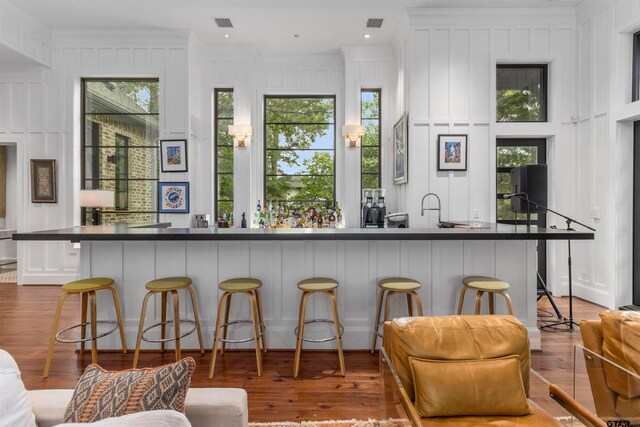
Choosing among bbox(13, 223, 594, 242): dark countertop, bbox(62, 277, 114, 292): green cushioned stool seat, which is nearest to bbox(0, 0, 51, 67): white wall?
bbox(13, 223, 594, 242): dark countertop

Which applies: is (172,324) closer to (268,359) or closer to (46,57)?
(268,359)

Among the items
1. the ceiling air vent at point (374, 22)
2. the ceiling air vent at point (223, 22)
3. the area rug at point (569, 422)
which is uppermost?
the ceiling air vent at point (223, 22)

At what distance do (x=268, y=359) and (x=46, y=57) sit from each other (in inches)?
230

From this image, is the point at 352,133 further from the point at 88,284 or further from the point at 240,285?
the point at 88,284

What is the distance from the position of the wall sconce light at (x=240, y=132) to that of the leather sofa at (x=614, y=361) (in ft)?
17.0

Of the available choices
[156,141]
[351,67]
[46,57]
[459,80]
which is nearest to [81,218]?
[156,141]

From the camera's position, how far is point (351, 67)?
5910mm

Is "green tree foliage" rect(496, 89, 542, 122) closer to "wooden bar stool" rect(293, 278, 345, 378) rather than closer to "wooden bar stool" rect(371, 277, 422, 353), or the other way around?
"wooden bar stool" rect(371, 277, 422, 353)

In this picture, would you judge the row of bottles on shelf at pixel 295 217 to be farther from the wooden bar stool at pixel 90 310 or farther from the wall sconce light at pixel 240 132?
the wooden bar stool at pixel 90 310

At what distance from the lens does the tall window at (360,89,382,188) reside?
612 centimetres

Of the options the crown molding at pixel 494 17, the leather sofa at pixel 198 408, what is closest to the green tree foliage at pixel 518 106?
the crown molding at pixel 494 17

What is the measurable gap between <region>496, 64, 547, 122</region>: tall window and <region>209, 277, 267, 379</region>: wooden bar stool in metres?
4.35

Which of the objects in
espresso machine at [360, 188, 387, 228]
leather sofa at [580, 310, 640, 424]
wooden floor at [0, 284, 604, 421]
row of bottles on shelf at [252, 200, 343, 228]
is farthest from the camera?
row of bottles on shelf at [252, 200, 343, 228]

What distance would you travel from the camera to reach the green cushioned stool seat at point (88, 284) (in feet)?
8.84
